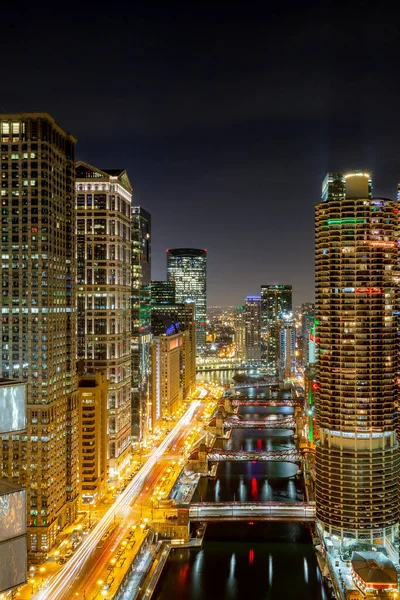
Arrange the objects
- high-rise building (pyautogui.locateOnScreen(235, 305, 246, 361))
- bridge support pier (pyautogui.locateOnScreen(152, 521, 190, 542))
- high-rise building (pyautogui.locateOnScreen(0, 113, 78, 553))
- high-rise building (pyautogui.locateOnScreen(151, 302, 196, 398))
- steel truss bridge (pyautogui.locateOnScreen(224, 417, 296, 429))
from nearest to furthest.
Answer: high-rise building (pyautogui.locateOnScreen(0, 113, 78, 553)) → bridge support pier (pyautogui.locateOnScreen(152, 521, 190, 542)) → steel truss bridge (pyautogui.locateOnScreen(224, 417, 296, 429)) → high-rise building (pyautogui.locateOnScreen(151, 302, 196, 398)) → high-rise building (pyautogui.locateOnScreen(235, 305, 246, 361))

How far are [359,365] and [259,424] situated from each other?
4515cm

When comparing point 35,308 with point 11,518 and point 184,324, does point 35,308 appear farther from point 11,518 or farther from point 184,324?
point 184,324

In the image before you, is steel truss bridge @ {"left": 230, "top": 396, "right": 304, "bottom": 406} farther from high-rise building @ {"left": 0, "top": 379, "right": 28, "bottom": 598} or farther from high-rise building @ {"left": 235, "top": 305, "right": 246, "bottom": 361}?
high-rise building @ {"left": 0, "top": 379, "right": 28, "bottom": 598}

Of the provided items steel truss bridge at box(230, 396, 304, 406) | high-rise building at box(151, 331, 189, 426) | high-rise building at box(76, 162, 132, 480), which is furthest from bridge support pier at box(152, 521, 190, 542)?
steel truss bridge at box(230, 396, 304, 406)

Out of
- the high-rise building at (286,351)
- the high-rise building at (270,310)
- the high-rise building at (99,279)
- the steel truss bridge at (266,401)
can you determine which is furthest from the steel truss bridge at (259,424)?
the high-rise building at (270,310)

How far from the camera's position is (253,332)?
167625 millimetres

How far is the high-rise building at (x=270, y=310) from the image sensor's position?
154 meters

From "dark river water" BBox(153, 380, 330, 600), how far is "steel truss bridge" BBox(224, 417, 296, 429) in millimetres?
24558

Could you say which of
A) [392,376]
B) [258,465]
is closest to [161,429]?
[258,465]

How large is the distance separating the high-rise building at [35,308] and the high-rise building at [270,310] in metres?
113

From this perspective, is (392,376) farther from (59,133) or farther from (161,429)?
(161,429)

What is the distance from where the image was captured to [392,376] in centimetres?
4459

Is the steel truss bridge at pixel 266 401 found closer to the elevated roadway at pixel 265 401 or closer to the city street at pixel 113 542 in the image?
the elevated roadway at pixel 265 401

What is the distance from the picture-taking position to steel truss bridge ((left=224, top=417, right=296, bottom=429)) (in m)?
86.0
